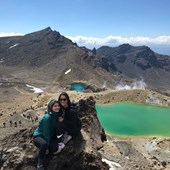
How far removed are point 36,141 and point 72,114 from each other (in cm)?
261

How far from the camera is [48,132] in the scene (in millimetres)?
19688

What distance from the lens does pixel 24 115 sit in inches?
4003

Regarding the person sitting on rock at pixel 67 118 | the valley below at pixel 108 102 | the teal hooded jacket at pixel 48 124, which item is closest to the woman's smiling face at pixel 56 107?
the teal hooded jacket at pixel 48 124

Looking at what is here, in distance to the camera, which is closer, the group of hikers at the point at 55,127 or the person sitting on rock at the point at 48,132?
the person sitting on rock at the point at 48,132

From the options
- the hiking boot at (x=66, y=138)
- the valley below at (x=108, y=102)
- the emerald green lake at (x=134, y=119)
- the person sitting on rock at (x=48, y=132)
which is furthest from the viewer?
the emerald green lake at (x=134, y=119)

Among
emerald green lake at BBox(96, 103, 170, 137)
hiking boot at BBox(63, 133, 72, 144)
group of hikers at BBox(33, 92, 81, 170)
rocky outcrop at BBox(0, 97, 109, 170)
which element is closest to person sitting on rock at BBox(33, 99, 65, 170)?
group of hikers at BBox(33, 92, 81, 170)

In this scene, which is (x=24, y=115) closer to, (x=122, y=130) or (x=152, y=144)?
(x=122, y=130)

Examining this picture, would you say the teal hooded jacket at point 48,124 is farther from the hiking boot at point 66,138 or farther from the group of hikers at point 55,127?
the hiking boot at point 66,138

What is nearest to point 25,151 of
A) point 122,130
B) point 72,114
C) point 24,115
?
point 72,114

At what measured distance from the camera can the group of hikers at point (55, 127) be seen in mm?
19531

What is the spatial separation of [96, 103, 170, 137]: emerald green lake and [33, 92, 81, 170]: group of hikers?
6818 centimetres

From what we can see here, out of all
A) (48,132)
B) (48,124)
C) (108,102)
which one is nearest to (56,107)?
(48,124)

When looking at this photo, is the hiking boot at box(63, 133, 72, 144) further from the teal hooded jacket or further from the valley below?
the valley below

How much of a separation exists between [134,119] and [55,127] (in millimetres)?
89873
